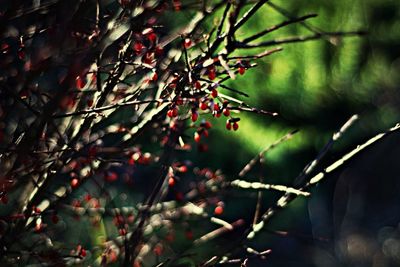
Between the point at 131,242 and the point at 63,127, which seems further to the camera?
the point at 63,127

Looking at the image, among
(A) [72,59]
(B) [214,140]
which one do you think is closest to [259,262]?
(B) [214,140]

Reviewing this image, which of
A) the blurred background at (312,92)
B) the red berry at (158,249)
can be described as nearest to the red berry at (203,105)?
the red berry at (158,249)

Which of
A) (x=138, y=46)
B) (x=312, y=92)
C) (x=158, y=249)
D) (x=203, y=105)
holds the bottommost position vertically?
(x=312, y=92)

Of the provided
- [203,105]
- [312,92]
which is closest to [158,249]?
[203,105]

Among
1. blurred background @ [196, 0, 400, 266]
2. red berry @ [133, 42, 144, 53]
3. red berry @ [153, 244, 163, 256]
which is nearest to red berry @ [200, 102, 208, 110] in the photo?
red berry @ [133, 42, 144, 53]

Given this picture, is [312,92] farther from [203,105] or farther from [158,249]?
[203,105]

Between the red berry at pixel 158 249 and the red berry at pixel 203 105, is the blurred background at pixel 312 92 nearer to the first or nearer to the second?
the red berry at pixel 158 249

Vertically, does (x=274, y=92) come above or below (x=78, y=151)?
below

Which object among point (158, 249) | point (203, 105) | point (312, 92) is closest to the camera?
point (203, 105)

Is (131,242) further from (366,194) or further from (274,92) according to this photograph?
(366,194)

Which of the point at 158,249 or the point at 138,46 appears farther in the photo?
the point at 158,249

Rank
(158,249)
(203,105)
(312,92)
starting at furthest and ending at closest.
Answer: (312,92) → (158,249) → (203,105)
